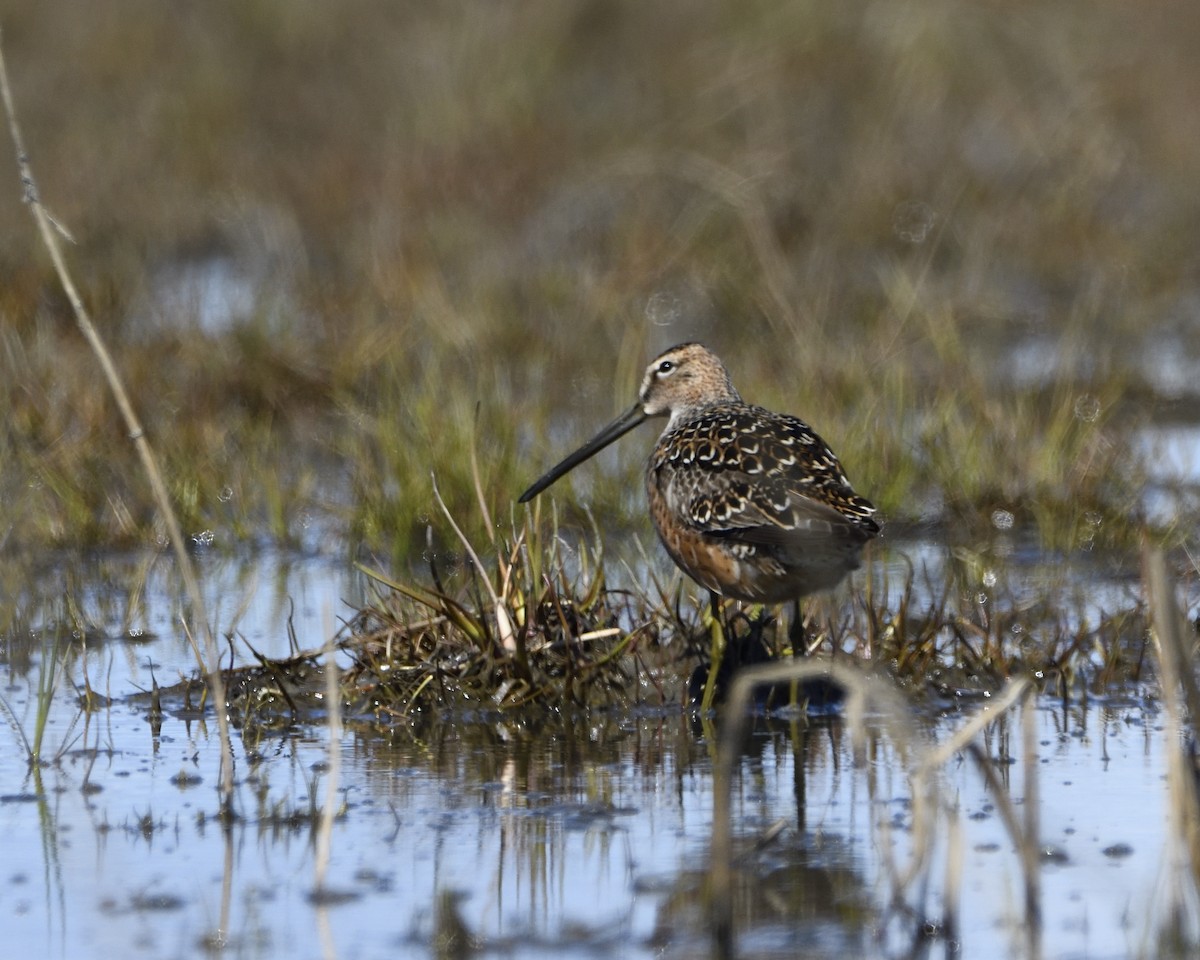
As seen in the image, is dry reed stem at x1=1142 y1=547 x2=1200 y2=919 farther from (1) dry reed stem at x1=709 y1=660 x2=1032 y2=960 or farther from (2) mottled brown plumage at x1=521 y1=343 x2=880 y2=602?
(2) mottled brown plumage at x1=521 y1=343 x2=880 y2=602

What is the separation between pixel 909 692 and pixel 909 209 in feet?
23.2

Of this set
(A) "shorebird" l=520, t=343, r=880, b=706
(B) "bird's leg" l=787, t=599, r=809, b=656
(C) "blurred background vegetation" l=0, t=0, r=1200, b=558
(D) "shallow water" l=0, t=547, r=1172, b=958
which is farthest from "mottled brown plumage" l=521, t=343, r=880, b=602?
(C) "blurred background vegetation" l=0, t=0, r=1200, b=558

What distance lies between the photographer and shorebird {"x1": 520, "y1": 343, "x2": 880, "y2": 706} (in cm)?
502

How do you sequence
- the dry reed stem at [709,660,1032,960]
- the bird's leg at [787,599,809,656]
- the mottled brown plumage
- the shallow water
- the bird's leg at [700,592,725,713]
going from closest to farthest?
the dry reed stem at [709,660,1032,960] → the shallow water → the mottled brown plumage → the bird's leg at [700,592,725,713] → the bird's leg at [787,599,809,656]

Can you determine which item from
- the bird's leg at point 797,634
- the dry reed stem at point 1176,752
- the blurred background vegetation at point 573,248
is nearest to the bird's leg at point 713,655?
the bird's leg at point 797,634

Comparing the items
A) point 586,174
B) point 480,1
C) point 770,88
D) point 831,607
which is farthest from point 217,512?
point 480,1

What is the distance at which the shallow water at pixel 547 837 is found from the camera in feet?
12.0

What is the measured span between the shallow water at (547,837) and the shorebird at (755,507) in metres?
0.38

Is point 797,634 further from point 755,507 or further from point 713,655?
point 755,507

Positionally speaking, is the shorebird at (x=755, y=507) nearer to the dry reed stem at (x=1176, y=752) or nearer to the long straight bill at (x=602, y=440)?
the long straight bill at (x=602, y=440)

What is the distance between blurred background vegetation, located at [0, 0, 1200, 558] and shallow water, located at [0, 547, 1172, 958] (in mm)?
1812

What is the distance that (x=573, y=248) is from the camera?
11.5 m

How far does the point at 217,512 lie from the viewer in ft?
23.5

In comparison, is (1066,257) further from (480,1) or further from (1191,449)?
(480,1)
